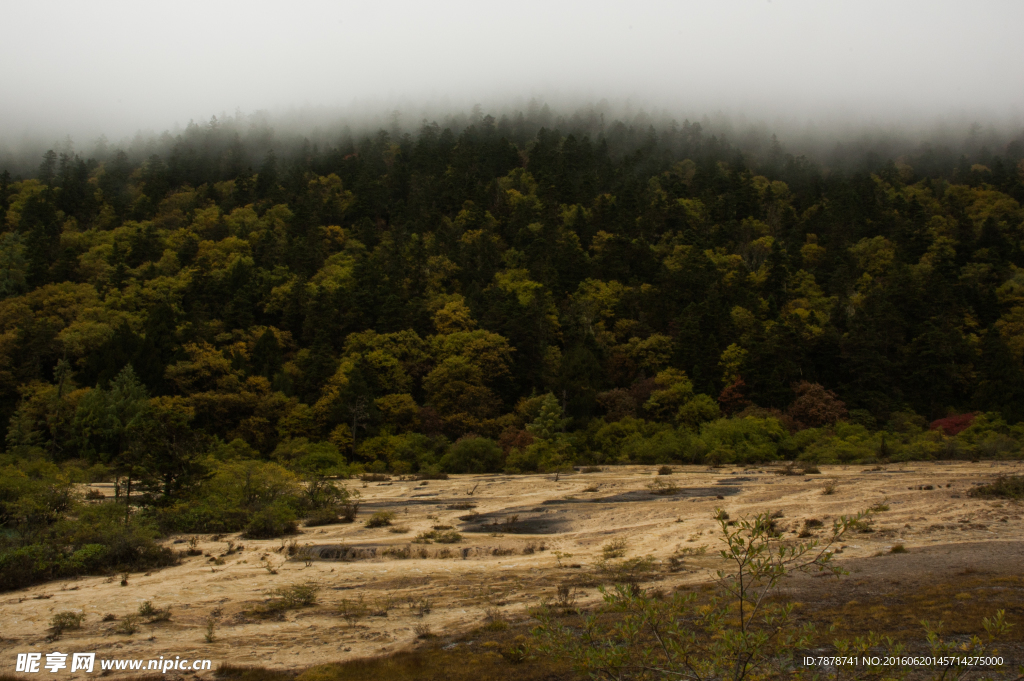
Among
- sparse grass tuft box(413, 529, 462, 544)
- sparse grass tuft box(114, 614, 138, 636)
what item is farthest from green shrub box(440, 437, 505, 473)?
sparse grass tuft box(114, 614, 138, 636)

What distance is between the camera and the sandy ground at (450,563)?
12.0m

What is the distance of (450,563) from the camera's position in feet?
57.3

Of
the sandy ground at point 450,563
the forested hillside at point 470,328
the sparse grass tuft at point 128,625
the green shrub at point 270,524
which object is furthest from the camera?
the forested hillside at point 470,328

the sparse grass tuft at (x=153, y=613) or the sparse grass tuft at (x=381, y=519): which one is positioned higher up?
the sparse grass tuft at (x=153, y=613)

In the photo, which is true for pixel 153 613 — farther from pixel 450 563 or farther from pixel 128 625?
pixel 450 563

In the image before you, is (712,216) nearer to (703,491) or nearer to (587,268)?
(587,268)

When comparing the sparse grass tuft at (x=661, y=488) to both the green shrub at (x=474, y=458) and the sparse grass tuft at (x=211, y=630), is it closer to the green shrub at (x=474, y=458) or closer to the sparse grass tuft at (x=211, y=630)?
the green shrub at (x=474, y=458)

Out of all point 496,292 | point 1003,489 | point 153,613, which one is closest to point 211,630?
point 153,613

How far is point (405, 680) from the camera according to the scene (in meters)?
9.73

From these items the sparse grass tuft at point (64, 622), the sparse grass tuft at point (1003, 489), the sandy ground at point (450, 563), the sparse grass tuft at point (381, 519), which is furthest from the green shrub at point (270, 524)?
the sparse grass tuft at point (1003, 489)

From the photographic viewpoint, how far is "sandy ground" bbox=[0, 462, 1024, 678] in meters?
12.0

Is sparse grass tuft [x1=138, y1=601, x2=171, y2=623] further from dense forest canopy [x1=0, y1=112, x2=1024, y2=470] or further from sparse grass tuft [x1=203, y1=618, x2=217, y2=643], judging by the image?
dense forest canopy [x1=0, y1=112, x2=1024, y2=470]

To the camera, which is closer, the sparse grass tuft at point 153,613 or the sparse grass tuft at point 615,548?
the sparse grass tuft at point 153,613

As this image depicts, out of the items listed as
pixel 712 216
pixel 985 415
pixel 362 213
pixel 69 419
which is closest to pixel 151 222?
pixel 362 213
